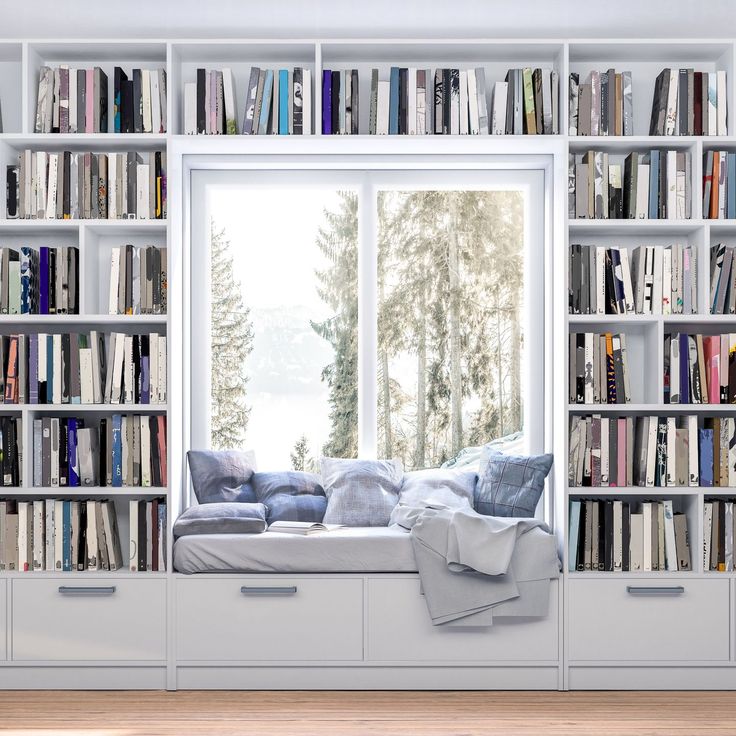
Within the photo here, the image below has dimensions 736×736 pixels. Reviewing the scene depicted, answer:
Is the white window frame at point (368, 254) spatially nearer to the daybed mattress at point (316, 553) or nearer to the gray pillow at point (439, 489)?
the gray pillow at point (439, 489)

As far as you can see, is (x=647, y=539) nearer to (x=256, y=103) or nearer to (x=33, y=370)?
(x=256, y=103)

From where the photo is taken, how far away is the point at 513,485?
11.8ft

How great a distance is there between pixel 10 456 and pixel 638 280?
2812mm

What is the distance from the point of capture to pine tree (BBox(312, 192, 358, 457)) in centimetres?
396

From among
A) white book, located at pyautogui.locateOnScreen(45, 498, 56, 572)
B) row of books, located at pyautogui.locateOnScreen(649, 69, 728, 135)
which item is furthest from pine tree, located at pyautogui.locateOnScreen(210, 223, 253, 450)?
row of books, located at pyautogui.locateOnScreen(649, 69, 728, 135)

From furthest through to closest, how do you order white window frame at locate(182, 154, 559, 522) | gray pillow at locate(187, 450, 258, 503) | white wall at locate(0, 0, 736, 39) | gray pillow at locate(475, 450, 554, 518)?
white window frame at locate(182, 154, 559, 522), gray pillow at locate(187, 450, 258, 503), gray pillow at locate(475, 450, 554, 518), white wall at locate(0, 0, 736, 39)

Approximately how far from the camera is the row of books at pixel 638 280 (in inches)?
136

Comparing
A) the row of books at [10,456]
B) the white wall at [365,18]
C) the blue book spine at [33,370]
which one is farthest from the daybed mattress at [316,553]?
the white wall at [365,18]

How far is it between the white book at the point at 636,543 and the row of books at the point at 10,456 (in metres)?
2.63

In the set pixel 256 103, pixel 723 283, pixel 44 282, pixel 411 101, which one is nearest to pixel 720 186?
pixel 723 283

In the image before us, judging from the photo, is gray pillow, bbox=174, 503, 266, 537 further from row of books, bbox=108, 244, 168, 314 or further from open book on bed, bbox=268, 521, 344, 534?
row of books, bbox=108, 244, 168, 314

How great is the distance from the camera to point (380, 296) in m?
3.96

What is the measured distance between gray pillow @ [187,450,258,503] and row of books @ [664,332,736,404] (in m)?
1.94

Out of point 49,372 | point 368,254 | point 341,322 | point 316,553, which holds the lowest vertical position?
point 316,553
